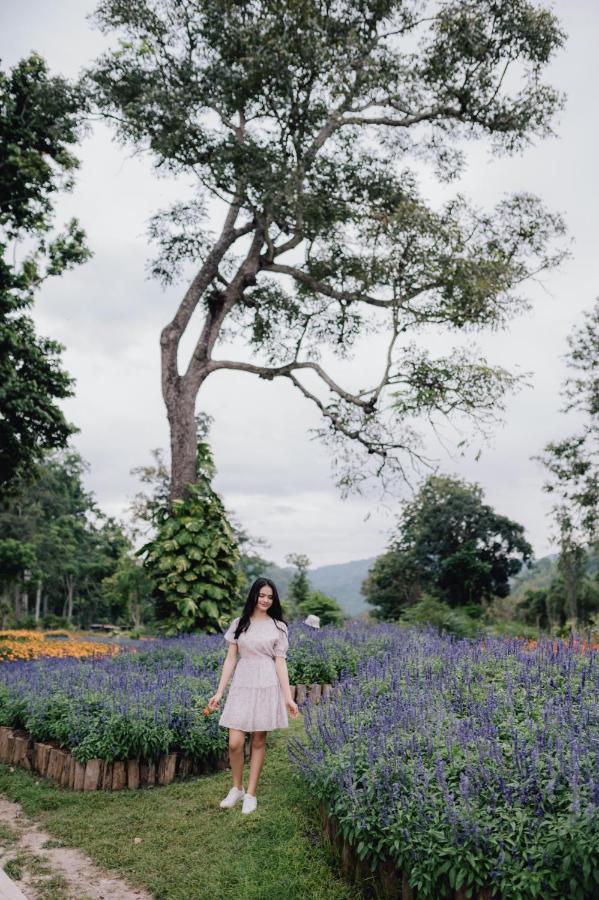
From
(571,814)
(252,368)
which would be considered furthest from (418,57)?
(571,814)

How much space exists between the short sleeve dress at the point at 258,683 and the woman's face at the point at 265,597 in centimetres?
11

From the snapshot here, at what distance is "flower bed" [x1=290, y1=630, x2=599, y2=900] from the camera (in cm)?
317

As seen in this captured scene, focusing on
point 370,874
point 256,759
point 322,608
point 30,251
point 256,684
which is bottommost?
point 370,874

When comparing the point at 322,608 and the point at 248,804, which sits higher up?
the point at 322,608

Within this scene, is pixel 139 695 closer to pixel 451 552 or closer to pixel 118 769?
pixel 118 769

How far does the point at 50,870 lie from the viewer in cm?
452

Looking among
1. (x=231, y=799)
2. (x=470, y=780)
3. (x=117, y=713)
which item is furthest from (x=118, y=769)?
(x=470, y=780)

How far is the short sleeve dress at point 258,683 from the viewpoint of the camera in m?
5.02

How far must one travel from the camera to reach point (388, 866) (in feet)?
12.2

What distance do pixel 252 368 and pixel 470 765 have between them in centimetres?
1204

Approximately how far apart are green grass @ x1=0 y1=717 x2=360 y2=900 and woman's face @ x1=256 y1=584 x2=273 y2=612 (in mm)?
1349

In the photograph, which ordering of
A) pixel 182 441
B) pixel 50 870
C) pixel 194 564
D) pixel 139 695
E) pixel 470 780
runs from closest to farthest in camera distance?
1. pixel 470 780
2. pixel 50 870
3. pixel 139 695
4. pixel 194 564
5. pixel 182 441

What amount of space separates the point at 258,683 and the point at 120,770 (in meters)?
1.77

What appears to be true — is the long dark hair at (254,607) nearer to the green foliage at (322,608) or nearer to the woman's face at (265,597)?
the woman's face at (265,597)
